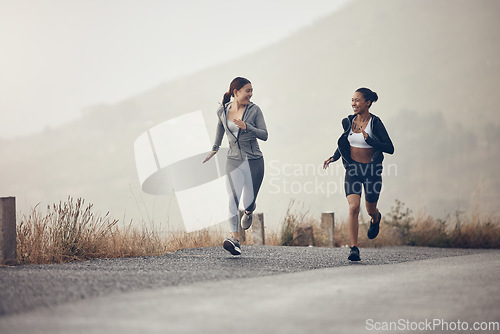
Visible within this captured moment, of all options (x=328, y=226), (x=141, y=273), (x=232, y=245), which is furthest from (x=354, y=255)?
(x=328, y=226)

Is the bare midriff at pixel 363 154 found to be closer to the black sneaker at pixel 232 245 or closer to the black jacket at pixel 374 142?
the black jacket at pixel 374 142

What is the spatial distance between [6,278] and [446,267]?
14.9ft

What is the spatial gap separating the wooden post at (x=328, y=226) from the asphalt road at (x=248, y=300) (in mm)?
5764

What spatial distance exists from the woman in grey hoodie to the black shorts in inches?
46.8

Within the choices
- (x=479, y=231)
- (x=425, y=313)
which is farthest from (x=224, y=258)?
(x=479, y=231)

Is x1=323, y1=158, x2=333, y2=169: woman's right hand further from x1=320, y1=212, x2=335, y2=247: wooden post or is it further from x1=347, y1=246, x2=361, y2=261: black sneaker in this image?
x1=320, y1=212, x2=335, y2=247: wooden post

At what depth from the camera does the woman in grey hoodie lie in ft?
26.0

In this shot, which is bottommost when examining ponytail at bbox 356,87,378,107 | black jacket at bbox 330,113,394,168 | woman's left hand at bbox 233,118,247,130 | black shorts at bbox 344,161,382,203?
black shorts at bbox 344,161,382,203

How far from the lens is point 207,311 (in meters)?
3.90

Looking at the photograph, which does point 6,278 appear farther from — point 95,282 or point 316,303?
point 316,303

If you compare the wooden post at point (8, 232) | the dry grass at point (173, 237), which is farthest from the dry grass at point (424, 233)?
the wooden post at point (8, 232)

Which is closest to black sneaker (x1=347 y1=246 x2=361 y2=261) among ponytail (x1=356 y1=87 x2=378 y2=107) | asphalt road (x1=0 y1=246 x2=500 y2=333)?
asphalt road (x1=0 y1=246 x2=500 y2=333)

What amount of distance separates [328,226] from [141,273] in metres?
7.08

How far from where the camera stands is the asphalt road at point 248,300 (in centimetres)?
360
